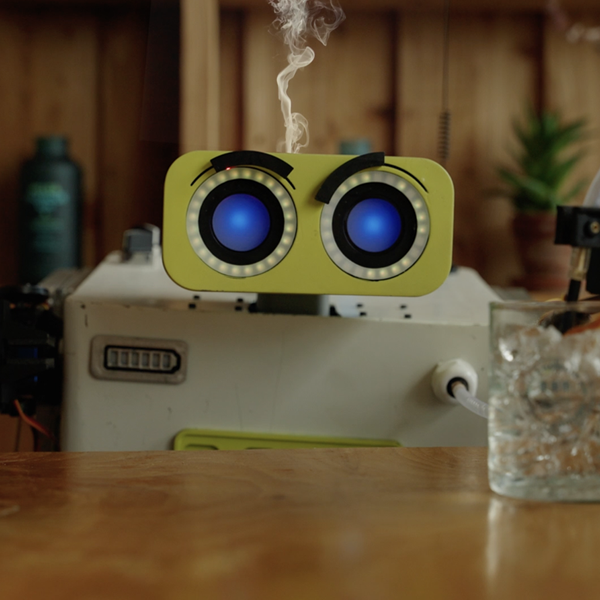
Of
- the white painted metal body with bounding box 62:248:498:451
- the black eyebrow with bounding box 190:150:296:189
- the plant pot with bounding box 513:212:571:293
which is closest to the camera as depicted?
the black eyebrow with bounding box 190:150:296:189

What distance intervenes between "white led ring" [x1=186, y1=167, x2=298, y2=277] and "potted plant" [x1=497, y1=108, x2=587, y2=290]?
1117 millimetres

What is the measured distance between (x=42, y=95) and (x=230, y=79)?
772 millimetres

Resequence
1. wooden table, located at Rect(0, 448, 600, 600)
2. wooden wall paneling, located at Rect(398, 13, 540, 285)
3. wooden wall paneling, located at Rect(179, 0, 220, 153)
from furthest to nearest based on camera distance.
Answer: wooden wall paneling, located at Rect(398, 13, 540, 285) < wooden wall paneling, located at Rect(179, 0, 220, 153) < wooden table, located at Rect(0, 448, 600, 600)

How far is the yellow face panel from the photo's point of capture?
556mm

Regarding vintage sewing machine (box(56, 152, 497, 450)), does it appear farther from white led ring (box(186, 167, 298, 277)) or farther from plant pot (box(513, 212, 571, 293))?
plant pot (box(513, 212, 571, 293))

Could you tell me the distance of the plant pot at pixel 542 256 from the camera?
1543 millimetres

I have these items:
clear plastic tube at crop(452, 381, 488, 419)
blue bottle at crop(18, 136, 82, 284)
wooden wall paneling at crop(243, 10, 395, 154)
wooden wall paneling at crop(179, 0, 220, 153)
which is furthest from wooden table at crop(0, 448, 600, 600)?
blue bottle at crop(18, 136, 82, 284)

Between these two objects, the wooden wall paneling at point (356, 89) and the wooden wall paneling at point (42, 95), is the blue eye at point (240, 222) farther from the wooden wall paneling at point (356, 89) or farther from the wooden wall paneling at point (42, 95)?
the wooden wall paneling at point (42, 95)

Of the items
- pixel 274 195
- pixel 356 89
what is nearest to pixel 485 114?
pixel 356 89

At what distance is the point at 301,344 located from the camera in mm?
667

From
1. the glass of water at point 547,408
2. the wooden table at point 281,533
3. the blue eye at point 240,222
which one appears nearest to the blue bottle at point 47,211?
the blue eye at point 240,222

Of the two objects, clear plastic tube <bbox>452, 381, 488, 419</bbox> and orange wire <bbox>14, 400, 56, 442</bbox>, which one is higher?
clear plastic tube <bbox>452, 381, 488, 419</bbox>

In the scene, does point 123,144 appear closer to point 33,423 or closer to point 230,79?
point 230,79

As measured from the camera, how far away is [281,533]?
1.00 feet
